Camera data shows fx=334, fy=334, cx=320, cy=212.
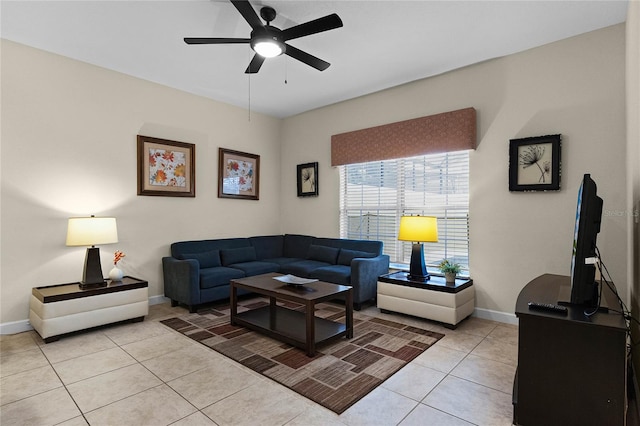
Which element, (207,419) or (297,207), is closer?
(207,419)

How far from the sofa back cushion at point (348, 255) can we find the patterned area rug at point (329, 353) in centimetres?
98

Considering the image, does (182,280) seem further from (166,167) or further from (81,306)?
(166,167)

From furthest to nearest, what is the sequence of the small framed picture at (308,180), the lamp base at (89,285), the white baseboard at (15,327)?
the small framed picture at (308,180)
the lamp base at (89,285)
the white baseboard at (15,327)

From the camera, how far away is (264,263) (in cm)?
502

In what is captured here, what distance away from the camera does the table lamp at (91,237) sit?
3.42 metres

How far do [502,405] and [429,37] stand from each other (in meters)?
3.22

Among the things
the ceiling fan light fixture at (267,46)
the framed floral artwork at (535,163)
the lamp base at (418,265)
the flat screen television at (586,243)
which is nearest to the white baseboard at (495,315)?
the lamp base at (418,265)

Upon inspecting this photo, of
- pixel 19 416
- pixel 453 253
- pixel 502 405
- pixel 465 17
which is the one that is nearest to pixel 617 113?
pixel 465 17

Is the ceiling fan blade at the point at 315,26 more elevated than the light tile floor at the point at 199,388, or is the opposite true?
the ceiling fan blade at the point at 315,26

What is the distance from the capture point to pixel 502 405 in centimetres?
215

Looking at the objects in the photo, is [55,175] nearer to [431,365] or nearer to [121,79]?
[121,79]

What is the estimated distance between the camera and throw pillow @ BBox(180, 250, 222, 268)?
178 inches

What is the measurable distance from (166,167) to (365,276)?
311 centimetres

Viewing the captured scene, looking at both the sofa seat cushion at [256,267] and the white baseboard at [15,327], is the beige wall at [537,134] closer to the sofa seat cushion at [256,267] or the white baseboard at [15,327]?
the sofa seat cushion at [256,267]
